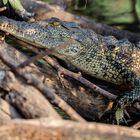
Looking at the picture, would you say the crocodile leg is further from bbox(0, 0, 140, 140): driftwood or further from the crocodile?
bbox(0, 0, 140, 140): driftwood

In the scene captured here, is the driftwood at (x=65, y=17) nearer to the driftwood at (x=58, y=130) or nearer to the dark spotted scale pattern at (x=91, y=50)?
the dark spotted scale pattern at (x=91, y=50)

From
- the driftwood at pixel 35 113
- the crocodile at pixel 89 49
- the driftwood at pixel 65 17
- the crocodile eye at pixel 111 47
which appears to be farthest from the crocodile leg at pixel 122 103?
the driftwood at pixel 65 17

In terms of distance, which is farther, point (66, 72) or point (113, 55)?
point (113, 55)

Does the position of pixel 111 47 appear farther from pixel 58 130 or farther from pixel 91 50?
pixel 58 130

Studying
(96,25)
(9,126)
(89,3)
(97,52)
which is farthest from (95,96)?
(89,3)

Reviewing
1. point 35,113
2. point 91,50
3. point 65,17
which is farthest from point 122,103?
point 65,17

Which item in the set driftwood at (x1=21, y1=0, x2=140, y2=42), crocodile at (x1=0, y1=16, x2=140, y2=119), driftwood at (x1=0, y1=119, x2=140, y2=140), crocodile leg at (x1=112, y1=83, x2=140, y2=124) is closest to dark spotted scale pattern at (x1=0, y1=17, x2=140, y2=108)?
crocodile at (x1=0, y1=16, x2=140, y2=119)

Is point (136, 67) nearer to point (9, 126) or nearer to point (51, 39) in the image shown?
point (51, 39)
